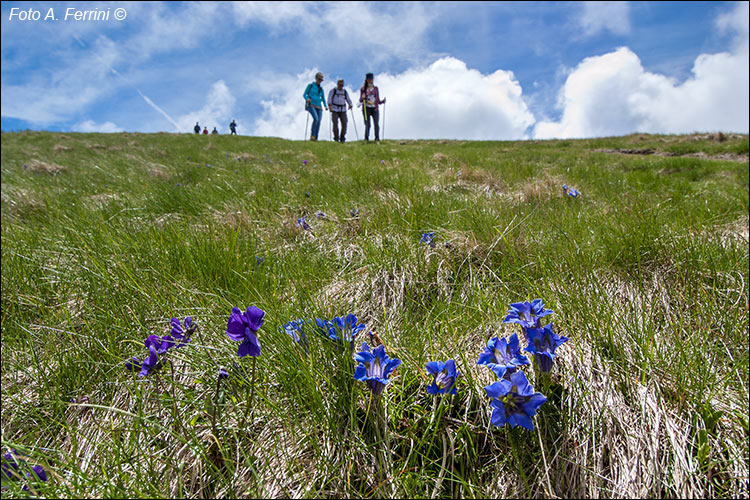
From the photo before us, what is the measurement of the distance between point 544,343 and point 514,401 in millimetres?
232

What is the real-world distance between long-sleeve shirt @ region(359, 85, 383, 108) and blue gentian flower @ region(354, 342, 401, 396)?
17.8 metres

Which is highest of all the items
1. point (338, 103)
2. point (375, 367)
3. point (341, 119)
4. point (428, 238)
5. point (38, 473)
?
point (338, 103)

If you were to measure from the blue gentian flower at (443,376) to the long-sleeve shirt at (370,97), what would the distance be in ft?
58.4

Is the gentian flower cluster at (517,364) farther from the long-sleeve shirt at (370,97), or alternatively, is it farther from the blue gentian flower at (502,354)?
the long-sleeve shirt at (370,97)

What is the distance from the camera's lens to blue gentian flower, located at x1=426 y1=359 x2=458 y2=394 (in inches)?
42.3

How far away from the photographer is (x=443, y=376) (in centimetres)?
112

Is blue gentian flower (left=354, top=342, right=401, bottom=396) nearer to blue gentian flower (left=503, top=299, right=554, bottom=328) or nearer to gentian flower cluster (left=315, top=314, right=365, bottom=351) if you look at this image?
gentian flower cluster (left=315, top=314, right=365, bottom=351)

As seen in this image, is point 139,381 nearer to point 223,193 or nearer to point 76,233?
point 76,233

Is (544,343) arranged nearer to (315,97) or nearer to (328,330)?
(328,330)

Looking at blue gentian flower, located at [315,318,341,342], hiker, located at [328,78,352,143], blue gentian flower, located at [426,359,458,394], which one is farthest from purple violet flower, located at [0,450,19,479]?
hiker, located at [328,78,352,143]

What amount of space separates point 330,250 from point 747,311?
239cm

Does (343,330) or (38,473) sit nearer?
(38,473)

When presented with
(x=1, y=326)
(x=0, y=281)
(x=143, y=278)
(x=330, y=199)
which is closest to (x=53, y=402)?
(x=143, y=278)

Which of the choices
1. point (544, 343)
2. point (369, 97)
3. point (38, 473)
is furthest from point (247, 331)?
point (369, 97)
